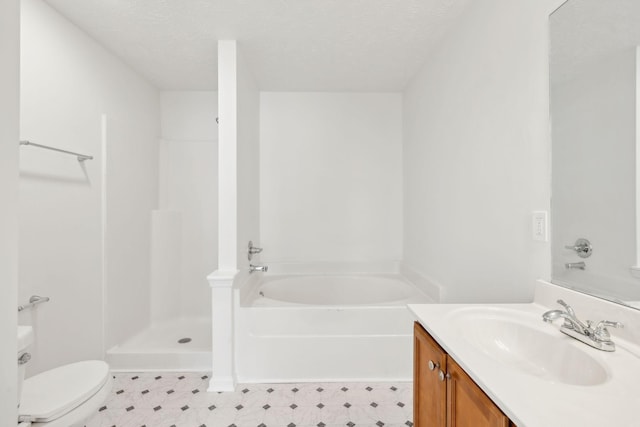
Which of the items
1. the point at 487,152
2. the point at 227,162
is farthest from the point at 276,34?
the point at 487,152

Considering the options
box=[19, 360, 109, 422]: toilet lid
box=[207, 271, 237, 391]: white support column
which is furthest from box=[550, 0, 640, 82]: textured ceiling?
box=[19, 360, 109, 422]: toilet lid

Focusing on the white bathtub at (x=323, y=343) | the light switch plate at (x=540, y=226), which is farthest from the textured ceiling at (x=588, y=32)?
the white bathtub at (x=323, y=343)

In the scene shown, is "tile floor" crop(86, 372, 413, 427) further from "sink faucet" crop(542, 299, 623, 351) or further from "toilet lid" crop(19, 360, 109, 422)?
"sink faucet" crop(542, 299, 623, 351)

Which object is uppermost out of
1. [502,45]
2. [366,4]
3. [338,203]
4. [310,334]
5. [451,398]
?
[366,4]

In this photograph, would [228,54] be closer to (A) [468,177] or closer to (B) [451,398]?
(A) [468,177]

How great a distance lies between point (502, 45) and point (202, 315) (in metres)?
3.14

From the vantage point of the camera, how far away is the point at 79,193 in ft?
6.74

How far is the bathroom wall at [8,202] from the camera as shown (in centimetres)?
63

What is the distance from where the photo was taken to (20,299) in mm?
1620

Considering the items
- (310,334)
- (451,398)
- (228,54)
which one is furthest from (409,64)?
(451,398)

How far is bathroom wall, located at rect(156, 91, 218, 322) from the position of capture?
119 inches

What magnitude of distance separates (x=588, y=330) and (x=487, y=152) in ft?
3.26

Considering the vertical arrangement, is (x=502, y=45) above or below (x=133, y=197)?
above

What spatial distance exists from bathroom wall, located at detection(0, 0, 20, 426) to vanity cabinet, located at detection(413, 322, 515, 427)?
1023 millimetres
